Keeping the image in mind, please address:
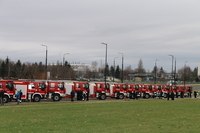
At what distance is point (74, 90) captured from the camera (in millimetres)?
45656

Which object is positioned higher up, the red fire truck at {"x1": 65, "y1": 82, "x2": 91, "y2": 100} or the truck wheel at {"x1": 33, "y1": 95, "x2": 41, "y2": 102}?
the red fire truck at {"x1": 65, "y1": 82, "x2": 91, "y2": 100}

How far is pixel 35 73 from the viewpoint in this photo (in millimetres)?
80062

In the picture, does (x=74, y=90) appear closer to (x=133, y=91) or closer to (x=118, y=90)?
(x=118, y=90)

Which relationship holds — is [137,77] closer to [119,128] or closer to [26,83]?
[26,83]

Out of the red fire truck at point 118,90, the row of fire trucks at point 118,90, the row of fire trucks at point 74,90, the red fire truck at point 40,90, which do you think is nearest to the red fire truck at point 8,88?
the row of fire trucks at point 74,90

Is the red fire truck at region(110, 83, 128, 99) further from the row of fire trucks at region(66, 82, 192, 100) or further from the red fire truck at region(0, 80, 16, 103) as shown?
the red fire truck at region(0, 80, 16, 103)

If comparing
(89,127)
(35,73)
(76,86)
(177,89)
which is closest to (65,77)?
(35,73)

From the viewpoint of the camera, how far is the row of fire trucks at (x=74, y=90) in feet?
127

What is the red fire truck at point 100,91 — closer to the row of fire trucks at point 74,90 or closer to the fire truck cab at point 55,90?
the row of fire trucks at point 74,90

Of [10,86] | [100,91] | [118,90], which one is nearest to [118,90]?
[118,90]

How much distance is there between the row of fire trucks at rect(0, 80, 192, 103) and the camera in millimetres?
38750

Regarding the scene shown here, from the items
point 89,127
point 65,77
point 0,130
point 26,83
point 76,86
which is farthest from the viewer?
point 65,77

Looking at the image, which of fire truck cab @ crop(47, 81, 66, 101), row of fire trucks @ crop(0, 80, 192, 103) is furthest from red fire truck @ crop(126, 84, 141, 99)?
fire truck cab @ crop(47, 81, 66, 101)

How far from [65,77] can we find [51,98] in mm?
44145
